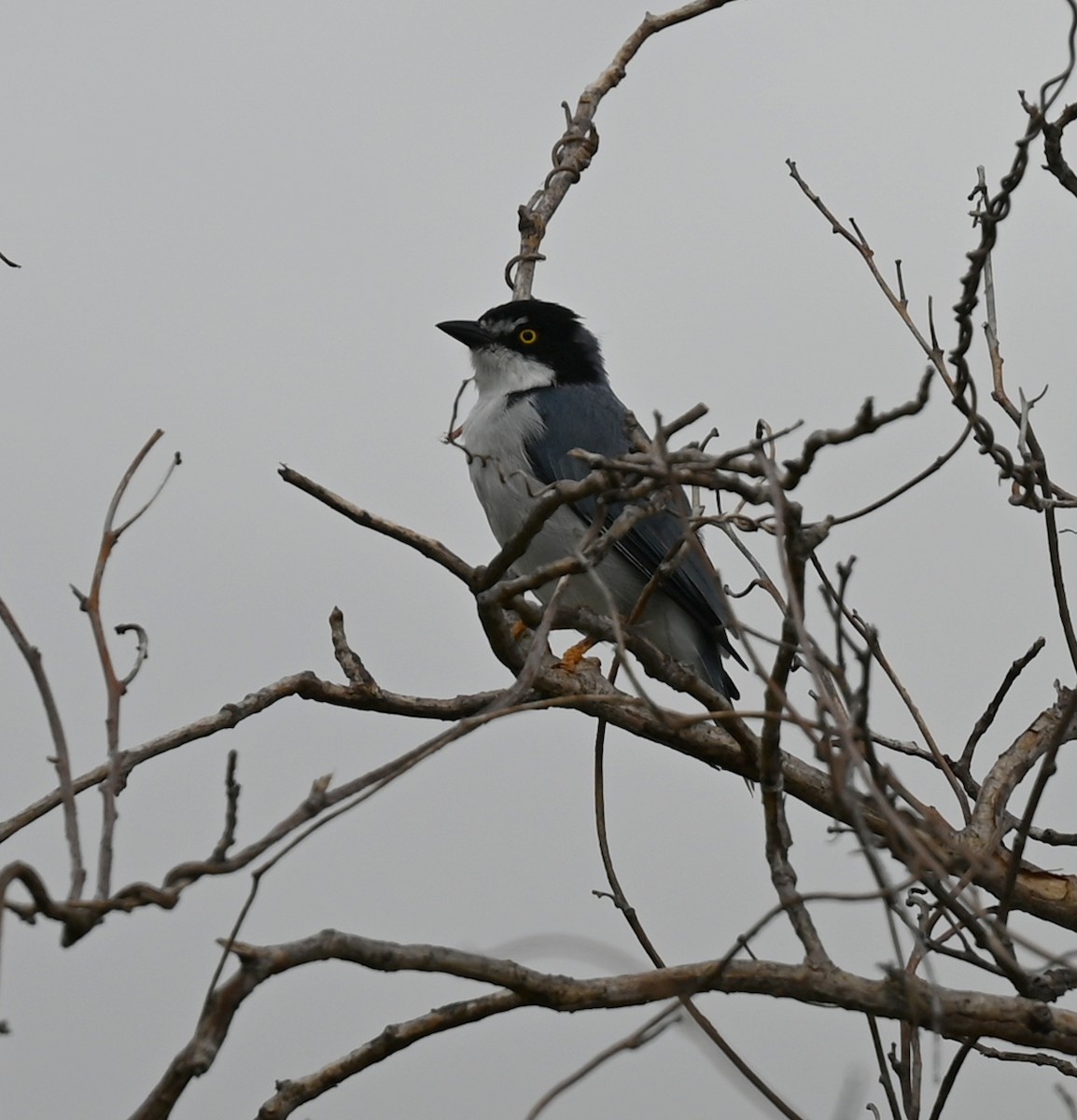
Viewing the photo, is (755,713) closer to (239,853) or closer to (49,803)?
(239,853)

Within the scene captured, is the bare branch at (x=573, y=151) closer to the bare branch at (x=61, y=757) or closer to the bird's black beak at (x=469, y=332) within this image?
the bird's black beak at (x=469, y=332)

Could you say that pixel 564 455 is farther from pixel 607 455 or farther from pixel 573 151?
pixel 573 151

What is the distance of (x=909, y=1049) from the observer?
3.46 meters

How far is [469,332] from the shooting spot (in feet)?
21.8

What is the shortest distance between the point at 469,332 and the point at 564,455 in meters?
0.82

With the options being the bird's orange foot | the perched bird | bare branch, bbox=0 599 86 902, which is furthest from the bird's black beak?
bare branch, bbox=0 599 86 902

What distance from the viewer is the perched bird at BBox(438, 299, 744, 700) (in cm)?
587

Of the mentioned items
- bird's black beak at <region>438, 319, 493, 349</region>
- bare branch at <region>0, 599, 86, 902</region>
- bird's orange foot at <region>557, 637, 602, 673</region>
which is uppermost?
bird's black beak at <region>438, 319, 493, 349</region>

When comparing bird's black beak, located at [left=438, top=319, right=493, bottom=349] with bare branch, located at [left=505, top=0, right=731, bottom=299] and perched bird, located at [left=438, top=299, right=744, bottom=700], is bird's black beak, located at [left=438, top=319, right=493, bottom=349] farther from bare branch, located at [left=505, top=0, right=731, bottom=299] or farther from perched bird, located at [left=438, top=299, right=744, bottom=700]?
bare branch, located at [left=505, top=0, right=731, bottom=299]

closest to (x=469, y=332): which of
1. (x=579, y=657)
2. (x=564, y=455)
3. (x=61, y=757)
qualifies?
(x=564, y=455)

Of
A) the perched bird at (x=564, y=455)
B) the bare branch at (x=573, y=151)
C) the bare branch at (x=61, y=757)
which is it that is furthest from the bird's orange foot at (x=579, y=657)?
the bare branch at (x=61, y=757)

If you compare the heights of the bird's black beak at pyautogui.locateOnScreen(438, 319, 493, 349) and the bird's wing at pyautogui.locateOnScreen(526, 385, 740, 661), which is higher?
the bird's black beak at pyautogui.locateOnScreen(438, 319, 493, 349)

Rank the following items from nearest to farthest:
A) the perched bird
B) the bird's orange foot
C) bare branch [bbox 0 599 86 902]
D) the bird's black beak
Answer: bare branch [bbox 0 599 86 902] < the bird's orange foot < the perched bird < the bird's black beak

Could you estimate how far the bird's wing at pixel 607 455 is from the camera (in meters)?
5.89
